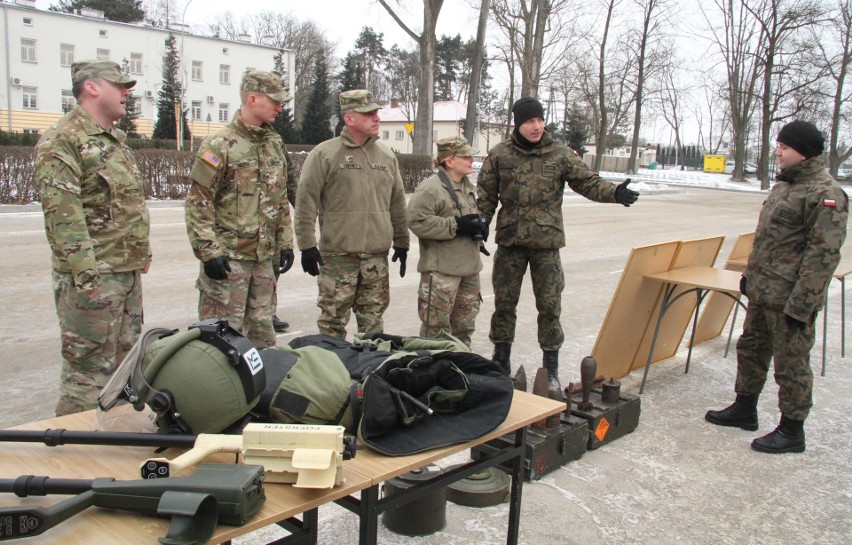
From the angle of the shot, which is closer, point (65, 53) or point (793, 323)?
point (793, 323)

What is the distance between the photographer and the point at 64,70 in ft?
157

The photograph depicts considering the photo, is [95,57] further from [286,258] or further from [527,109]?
[527,109]

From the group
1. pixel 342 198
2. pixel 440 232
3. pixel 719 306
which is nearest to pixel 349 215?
pixel 342 198

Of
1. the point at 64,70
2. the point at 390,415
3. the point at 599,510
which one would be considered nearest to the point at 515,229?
the point at 599,510

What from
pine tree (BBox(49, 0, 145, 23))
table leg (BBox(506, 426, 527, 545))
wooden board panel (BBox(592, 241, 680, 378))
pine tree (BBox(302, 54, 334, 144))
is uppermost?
pine tree (BBox(49, 0, 145, 23))

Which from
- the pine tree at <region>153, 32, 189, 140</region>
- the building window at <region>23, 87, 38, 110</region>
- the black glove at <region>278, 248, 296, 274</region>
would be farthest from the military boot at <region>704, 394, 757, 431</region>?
the building window at <region>23, 87, 38, 110</region>

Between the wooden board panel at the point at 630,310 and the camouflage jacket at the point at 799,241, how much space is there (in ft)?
2.49

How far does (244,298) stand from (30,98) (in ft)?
166

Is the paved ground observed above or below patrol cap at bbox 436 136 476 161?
below

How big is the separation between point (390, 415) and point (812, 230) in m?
3.09

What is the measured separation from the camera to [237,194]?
4.34m

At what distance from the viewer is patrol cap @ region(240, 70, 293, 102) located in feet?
13.9

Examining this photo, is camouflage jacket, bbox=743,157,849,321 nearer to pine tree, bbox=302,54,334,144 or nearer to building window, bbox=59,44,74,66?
pine tree, bbox=302,54,334,144

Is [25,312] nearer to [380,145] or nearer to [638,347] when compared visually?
[380,145]
